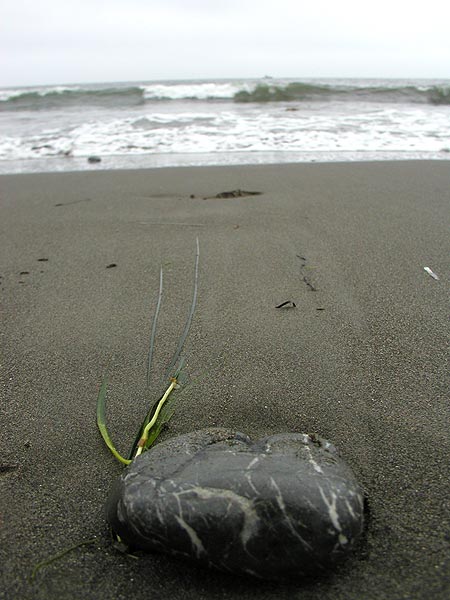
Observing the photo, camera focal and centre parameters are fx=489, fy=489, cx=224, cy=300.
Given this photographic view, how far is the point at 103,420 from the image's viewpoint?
67.6 inches

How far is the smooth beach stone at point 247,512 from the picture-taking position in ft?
3.66

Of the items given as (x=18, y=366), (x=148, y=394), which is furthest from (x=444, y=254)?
(x=18, y=366)

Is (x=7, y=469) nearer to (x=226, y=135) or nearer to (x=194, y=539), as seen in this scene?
(x=194, y=539)

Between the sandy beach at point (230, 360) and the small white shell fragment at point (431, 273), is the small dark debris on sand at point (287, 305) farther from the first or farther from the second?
the small white shell fragment at point (431, 273)

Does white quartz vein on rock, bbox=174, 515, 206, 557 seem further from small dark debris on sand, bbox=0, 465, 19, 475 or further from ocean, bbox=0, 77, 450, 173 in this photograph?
ocean, bbox=0, 77, 450, 173

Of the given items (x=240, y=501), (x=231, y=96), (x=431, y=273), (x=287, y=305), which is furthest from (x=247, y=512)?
(x=231, y=96)

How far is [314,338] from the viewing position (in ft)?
7.11

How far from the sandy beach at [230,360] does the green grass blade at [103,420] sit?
30 millimetres

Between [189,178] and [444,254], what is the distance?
9.64 feet

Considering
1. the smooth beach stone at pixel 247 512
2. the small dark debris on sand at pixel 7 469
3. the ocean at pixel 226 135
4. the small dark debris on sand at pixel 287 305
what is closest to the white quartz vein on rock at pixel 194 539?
the smooth beach stone at pixel 247 512

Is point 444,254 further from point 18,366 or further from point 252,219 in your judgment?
point 18,366

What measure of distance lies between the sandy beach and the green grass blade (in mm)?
30

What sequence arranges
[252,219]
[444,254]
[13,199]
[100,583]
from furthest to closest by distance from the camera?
[13,199] → [252,219] → [444,254] → [100,583]

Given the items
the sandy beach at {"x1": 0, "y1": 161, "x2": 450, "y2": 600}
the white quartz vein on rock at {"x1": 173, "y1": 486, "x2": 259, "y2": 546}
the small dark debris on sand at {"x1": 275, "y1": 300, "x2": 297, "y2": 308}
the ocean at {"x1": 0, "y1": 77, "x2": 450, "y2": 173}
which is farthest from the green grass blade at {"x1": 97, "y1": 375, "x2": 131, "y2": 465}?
the ocean at {"x1": 0, "y1": 77, "x2": 450, "y2": 173}
